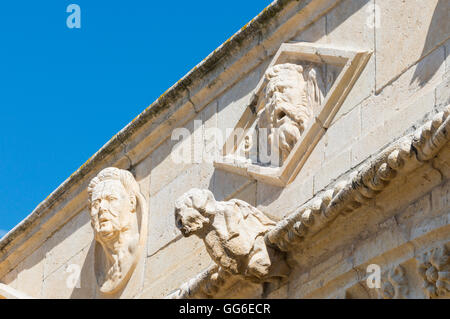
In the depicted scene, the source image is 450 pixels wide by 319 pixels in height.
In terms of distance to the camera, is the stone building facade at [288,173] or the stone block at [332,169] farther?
the stone block at [332,169]

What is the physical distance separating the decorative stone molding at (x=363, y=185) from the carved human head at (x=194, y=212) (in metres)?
0.37

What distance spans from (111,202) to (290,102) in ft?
6.27

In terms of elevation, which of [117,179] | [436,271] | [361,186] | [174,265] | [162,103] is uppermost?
[162,103]

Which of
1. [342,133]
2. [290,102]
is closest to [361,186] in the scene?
[342,133]

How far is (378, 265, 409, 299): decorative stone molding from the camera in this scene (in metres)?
7.07

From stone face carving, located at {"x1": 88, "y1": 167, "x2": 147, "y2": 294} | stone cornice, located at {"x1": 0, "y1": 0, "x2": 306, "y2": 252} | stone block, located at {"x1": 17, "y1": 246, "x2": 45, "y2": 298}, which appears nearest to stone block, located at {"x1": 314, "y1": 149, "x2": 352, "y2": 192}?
stone cornice, located at {"x1": 0, "y1": 0, "x2": 306, "y2": 252}

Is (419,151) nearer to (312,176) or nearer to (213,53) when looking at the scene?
A: (312,176)

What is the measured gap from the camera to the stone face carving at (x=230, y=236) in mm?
7832

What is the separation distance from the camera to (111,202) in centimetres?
962

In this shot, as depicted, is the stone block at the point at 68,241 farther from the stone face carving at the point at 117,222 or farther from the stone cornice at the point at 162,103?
the stone face carving at the point at 117,222

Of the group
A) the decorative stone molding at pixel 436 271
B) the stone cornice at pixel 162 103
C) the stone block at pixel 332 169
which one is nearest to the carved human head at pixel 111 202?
the stone cornice at pixel 162 103

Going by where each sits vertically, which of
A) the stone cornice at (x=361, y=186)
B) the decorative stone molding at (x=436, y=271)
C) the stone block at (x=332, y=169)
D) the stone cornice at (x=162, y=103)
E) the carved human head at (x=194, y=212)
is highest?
the stone cornice at (x=162, y=103)

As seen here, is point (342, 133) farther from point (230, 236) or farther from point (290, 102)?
point (230, 236)

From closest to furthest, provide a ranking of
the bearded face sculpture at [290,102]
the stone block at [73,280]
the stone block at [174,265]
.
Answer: the bearded face sculpture at [290,102] < the stone block at [174,265] < the stone block at [73,280]
